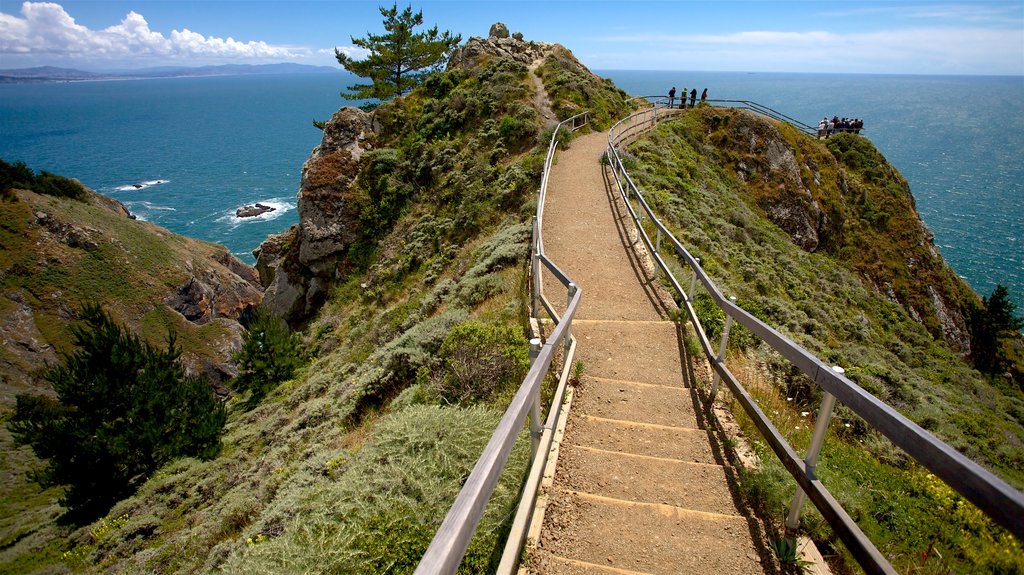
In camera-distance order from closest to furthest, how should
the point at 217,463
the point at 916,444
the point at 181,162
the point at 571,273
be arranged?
the point at 916,444 < the point at 571,273 < the point at 217,463 < the point at 181,162

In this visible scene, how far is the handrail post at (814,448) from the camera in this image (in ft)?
10.7

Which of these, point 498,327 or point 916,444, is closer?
point 916,444

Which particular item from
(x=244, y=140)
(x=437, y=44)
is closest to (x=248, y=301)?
(x=437, y=44)

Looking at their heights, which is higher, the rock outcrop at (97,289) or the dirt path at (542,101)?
the dirt path at (542,101)

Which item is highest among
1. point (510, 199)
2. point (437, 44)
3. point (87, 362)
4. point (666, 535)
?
point (437, 44)

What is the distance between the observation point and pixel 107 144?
6112 inches

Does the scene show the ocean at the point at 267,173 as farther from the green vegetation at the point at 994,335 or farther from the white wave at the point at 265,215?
the green vegetation at the point at 994,335

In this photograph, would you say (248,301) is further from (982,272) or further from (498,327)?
(982,272)

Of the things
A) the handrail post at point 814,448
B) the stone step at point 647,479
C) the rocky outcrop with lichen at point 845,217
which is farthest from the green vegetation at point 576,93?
the handrail post at point 814,448

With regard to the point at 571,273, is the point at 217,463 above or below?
below

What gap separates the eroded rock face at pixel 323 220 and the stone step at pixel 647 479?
80.3 feet

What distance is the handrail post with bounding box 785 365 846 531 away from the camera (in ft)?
10.7

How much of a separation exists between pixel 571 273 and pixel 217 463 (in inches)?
506

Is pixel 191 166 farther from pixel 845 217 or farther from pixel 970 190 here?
pixel 970 190
